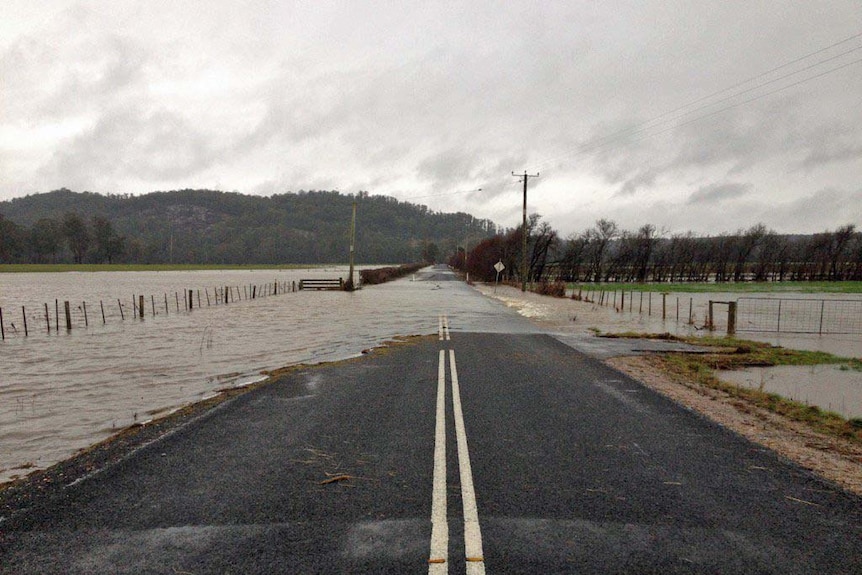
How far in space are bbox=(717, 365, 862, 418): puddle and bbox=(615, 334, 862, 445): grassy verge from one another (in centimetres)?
46

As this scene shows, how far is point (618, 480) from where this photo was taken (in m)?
4.96

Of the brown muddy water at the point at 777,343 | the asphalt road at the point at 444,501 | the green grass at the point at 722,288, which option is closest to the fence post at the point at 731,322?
the brown muddy water at the point at 777,343

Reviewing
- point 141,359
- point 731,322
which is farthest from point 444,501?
point 731,322

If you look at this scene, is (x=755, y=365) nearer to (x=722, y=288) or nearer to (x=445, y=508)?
(x=445, y=508)

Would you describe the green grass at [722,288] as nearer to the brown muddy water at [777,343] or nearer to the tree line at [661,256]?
the tree line at [661,256]

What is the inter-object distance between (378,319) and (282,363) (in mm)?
11948

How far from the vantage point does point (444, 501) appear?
4.39 meters

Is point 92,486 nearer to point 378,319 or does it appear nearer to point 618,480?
point 618,480

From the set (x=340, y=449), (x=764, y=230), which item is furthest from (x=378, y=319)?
(x=764, y=230)

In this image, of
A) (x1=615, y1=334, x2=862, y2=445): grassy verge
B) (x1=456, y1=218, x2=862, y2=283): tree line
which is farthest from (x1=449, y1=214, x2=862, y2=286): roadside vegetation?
(x1=615, y1=334, x2=862, y2=445): grassy verge

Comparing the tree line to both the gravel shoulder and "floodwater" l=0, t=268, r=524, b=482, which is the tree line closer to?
"floodwater" l=0, t=268, r=524, b=482

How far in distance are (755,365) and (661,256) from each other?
93199 millimetres

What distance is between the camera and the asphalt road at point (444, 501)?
3551mm

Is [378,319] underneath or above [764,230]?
underneath
